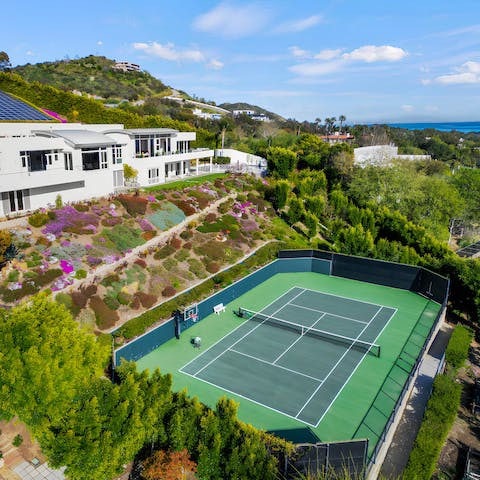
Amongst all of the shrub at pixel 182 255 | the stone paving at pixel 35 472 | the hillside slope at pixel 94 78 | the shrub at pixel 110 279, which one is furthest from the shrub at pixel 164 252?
the hillside slope at pixel 94 78

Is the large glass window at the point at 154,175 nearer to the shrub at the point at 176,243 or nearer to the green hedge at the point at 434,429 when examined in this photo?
the shrub at the point at 176,243

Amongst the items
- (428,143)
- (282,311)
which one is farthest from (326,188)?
(428,143)

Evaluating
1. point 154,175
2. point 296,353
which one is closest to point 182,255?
point 296,353

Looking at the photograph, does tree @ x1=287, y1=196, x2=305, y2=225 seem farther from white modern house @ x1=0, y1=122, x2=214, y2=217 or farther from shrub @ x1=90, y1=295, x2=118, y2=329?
shrub @ x1=90, y1=295, x2=118, y2=329

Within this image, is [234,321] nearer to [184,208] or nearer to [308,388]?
[308,388]

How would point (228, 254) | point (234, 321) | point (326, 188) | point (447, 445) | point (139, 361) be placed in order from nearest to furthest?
point (447, 445), point (139, 361), point (234, 321), point (228, 254), point (326, 188)

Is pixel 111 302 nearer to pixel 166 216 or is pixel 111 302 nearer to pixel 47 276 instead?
pixel 47 276

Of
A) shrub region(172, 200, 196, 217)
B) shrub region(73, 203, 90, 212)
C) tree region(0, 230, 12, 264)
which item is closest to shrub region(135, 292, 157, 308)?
tree region(0, 230, 12, 264)
